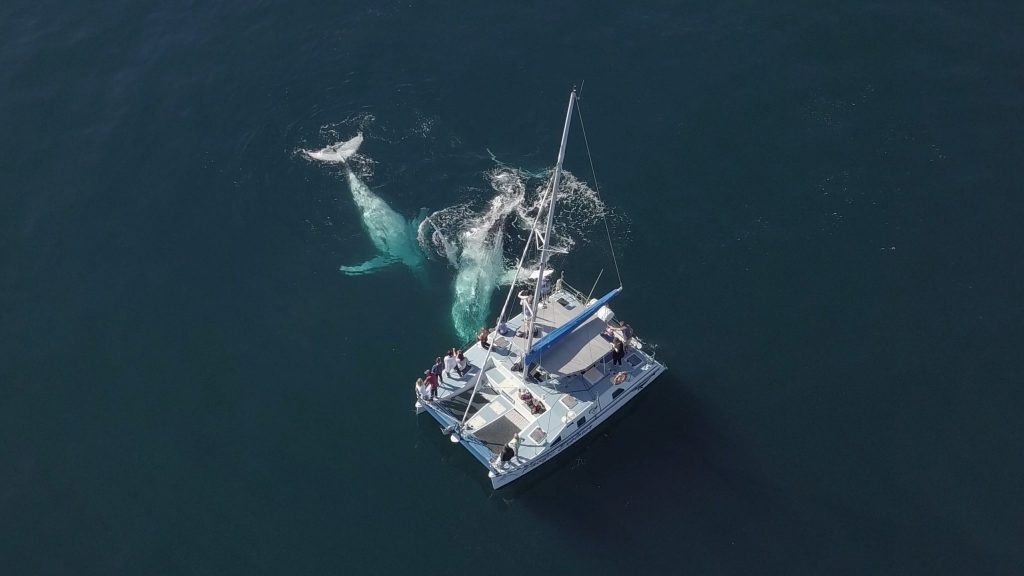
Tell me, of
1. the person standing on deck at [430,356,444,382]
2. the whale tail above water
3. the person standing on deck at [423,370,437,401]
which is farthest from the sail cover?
the whale tail above water

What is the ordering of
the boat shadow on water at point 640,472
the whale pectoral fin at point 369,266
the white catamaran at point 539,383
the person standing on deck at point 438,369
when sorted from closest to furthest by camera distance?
the boat shadow on water at point 640,472 < the white catamaran at point 539,383 < the person standing on deck at point 438,369 < the whale pectoral fin at point 369,266

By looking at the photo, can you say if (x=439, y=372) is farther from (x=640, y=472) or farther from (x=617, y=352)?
(x=640, y=472)

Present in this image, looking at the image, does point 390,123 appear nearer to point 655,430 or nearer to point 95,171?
point 95,171

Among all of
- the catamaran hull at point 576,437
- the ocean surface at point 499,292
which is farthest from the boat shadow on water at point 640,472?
the catamaran hull at point 576,437

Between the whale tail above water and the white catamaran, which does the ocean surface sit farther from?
the white catamaran

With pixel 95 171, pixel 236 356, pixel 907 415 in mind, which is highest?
pixel 95 171

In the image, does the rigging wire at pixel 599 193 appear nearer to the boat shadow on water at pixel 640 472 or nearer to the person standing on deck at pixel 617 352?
the person standing on deck at pixel 617 352

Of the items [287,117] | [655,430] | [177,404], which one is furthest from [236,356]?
[655,430]
